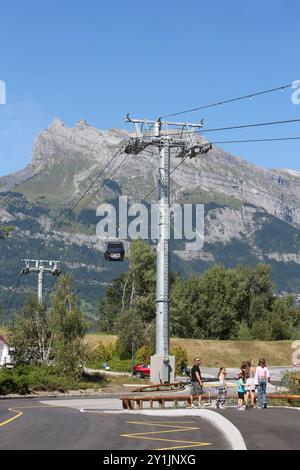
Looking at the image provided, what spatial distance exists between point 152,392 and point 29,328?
563 inches

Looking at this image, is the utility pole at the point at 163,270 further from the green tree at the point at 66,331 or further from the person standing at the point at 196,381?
the person standing at the point at 196,381

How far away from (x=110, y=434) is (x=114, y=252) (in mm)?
38958

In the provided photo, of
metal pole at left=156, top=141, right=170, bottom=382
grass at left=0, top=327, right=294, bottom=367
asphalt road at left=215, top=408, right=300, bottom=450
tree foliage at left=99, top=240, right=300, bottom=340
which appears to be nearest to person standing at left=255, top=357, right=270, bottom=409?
asphalt road at left=215, top=408, right=300, bottom=450

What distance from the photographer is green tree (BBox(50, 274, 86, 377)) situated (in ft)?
187

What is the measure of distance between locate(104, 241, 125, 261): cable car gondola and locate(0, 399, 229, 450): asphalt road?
33.6 metres

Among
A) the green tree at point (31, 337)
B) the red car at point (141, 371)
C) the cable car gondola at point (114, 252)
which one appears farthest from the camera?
the red car at point (141, 371)

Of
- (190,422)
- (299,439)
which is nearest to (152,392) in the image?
(190,422)

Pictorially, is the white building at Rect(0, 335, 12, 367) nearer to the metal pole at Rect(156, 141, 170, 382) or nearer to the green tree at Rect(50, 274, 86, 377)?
the green tree at Rect(50, 274, 86, 377)

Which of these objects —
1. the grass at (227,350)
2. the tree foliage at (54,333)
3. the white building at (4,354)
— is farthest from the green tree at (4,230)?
the grass at (227,350)

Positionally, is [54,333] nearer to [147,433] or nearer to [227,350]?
[147,433]

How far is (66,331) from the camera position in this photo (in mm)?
57469

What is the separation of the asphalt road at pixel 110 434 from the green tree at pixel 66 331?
33356 mm

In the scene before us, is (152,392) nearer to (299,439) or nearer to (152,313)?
(299,439)

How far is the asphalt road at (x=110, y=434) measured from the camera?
51.9ft
